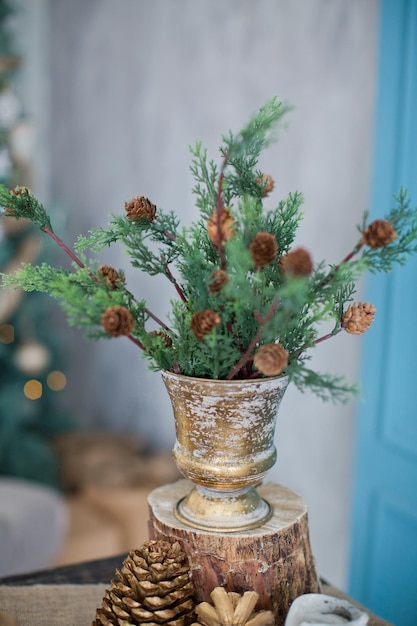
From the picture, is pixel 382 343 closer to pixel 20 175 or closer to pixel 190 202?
pixel 190 202

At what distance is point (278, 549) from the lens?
705 mm

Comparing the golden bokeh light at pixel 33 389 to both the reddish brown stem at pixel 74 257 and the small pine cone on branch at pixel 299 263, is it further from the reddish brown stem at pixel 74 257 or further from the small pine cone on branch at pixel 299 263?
the small pine cone on branch at pixel 299 263

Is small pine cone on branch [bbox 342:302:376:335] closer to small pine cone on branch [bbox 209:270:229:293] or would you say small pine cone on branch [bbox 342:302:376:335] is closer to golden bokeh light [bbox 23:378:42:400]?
small pine cone on branch [bbox 209:270:229:293]

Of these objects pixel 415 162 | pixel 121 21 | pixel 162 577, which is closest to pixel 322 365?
pixel 415 162

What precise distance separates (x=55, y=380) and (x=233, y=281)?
83.1 inches

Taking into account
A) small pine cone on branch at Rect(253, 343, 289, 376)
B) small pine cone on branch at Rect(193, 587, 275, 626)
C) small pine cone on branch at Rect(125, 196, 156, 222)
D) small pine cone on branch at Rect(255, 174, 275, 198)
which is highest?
small pine cone on branch at Rect(255, 174, 275, 198)

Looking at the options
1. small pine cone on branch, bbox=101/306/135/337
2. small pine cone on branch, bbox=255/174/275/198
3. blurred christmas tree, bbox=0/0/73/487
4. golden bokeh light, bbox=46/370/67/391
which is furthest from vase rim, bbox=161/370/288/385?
golden bokeh light, bbox=46/370/67/391

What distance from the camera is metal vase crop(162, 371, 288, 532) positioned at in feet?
2.13

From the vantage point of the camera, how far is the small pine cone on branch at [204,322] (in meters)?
0.60

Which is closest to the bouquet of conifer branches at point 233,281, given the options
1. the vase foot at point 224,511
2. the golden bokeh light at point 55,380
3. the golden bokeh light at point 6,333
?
the vase foot at point 224,511

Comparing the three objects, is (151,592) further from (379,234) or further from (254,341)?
(379,234)

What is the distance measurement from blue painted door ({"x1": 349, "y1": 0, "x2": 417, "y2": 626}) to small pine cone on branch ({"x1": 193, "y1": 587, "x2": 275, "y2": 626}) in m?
0.81

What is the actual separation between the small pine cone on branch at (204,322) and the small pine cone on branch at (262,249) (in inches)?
2.5

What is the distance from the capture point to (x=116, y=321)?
58 centimetres
